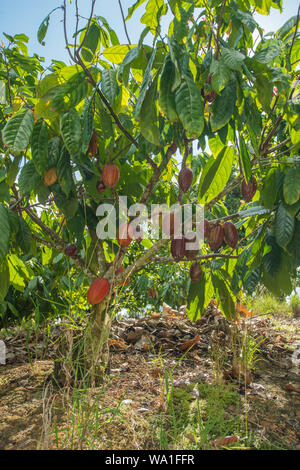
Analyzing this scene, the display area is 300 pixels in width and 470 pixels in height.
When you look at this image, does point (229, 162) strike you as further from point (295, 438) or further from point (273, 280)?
point (295, 438)

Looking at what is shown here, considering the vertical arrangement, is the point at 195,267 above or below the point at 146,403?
above

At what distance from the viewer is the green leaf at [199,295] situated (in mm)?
1527

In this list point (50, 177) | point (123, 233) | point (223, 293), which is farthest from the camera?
point (223, 293)

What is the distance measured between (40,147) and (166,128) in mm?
401

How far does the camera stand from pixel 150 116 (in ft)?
2.80

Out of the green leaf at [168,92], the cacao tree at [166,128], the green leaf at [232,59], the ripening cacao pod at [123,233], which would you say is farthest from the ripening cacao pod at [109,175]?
the green leaf at [232,59]

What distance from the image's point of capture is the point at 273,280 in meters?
1.15

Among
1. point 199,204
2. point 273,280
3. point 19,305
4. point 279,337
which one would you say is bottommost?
point 279,337

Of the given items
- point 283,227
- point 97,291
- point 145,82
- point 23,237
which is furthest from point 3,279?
point 283,227

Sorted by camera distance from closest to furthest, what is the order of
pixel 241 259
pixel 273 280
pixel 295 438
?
pixel 295 438 → pixel 273 280 → pixel 241 259

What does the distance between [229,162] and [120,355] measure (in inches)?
44.5

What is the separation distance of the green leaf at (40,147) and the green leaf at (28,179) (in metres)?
0.09

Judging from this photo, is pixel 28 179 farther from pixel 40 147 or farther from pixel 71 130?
pixel 71 130
